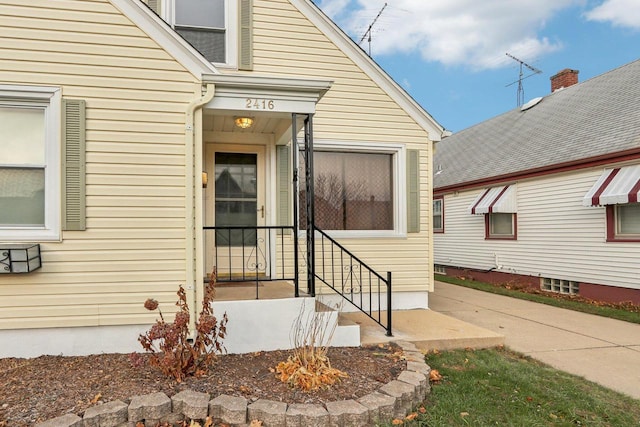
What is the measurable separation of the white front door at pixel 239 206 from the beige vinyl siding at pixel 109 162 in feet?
5.81

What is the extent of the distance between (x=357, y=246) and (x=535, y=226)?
553 centimetres

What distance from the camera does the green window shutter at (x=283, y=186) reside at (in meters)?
5.54

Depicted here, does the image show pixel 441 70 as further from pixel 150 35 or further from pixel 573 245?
pixel 150 35

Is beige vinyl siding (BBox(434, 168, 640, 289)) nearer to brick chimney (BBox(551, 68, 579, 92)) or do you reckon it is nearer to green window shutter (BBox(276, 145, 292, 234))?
brick chimney (BBox(551, 68, 579, 92))

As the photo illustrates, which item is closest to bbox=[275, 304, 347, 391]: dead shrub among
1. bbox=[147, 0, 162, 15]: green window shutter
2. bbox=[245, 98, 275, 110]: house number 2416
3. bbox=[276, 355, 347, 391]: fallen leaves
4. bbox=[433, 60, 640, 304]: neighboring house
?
bbox=[276, 355, 347, 391]: fallen leaves

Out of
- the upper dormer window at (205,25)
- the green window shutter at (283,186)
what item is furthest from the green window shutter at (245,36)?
the green window shutter at (283,186)

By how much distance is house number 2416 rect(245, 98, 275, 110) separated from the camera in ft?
12.8

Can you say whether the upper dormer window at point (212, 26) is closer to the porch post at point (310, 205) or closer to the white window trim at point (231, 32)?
the white window trim at point (231, 32)

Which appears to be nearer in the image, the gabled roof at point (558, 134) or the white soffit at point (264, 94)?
the white soffit at point (264, 94)

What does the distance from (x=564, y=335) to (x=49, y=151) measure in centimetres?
615

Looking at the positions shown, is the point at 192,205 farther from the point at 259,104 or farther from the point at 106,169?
the point at 259,104

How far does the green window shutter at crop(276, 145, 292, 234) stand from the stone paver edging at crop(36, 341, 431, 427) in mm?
3063

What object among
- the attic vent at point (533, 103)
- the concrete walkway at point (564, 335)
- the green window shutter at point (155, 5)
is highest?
the attic vent at point (533, 103)

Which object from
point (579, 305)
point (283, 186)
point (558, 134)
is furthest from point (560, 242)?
point (283, 186)
